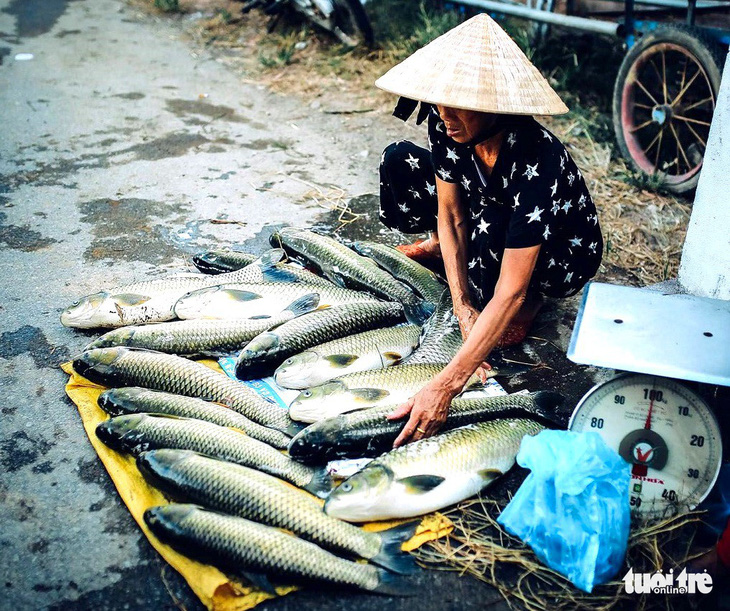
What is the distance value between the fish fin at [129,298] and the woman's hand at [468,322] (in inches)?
59.5

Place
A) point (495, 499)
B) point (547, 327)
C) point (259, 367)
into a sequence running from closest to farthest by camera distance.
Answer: point (495, 499) → point (259, 367) → point (547, 327)

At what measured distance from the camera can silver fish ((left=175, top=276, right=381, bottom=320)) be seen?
10.8 feet

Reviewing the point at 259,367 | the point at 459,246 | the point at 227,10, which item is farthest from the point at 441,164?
the point at 227,10

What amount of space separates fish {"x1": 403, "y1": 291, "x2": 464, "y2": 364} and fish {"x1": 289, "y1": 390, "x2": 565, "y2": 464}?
32 centimetres

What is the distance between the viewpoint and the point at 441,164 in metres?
3.15

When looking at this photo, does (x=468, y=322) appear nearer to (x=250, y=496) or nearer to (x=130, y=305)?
(x=250, y=496)

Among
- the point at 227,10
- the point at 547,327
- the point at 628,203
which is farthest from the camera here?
→ the point at 227,10

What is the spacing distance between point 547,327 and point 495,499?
1.29 meters

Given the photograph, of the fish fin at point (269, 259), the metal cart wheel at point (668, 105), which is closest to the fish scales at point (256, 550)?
the fish fin at point (269, 259)

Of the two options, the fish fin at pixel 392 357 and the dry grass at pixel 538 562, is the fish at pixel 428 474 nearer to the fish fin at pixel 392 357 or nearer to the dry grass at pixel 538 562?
the dry grass at pixel 538 562

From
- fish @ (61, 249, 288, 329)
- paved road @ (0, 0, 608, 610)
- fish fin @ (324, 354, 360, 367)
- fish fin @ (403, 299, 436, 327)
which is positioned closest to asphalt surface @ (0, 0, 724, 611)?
paved road @ (0, 0, 608, 610)

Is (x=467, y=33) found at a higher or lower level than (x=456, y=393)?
higher

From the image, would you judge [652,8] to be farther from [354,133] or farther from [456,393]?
[456,393]

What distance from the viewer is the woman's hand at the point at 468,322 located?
118 inches
